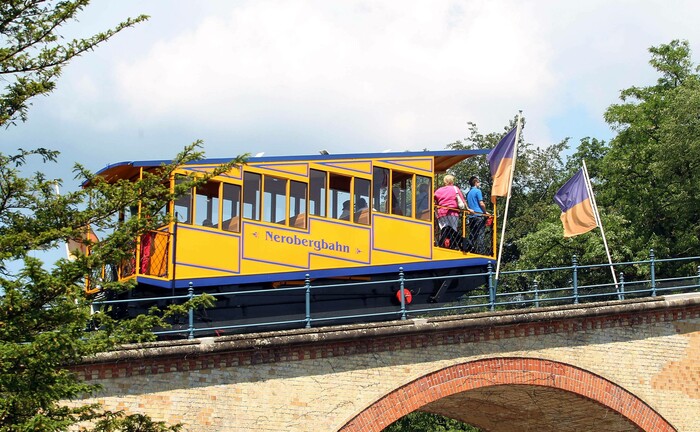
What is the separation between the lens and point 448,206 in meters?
23.2

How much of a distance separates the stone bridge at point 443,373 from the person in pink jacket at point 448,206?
284 centimetres

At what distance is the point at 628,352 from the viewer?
21828 millimetres

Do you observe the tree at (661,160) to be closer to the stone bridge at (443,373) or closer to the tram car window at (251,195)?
the stone bridge at (443,373)

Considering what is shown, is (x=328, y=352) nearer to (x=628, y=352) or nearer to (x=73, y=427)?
(x=73, y=427)

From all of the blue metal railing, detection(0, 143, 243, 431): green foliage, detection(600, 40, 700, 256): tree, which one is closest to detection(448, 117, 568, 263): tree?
detection(600, 40, 700, 256): tree

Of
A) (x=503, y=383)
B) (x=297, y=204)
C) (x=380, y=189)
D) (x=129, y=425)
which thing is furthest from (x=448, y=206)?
(x=129, y=425)

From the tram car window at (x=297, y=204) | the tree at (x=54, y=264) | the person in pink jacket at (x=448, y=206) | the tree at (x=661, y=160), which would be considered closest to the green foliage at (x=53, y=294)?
the tree at (x=54, y=264)

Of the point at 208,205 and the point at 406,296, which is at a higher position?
the point at 208,205

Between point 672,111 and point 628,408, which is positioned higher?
point 672,111

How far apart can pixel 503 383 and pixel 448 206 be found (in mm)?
3978

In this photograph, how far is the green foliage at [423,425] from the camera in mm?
38875

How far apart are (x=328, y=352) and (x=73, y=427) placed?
4.31 m

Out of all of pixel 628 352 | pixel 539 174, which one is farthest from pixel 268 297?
pixel 539 174

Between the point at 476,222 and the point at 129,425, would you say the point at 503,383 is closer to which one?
the point at 476,222
